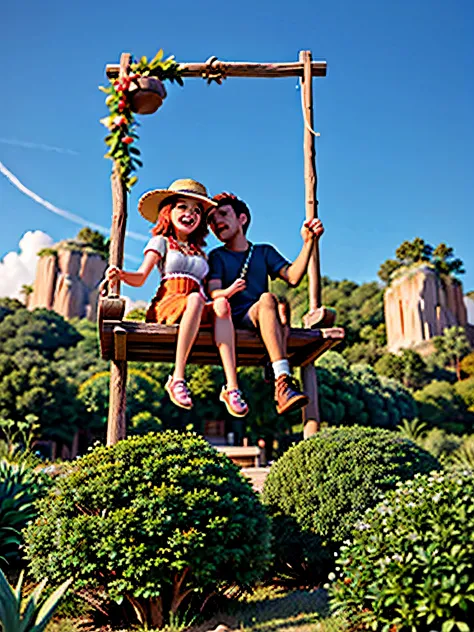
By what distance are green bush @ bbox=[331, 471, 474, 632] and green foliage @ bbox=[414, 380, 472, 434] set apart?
103 ft

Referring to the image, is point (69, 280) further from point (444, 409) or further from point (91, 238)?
point (444, 409)

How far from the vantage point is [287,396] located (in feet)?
14.6

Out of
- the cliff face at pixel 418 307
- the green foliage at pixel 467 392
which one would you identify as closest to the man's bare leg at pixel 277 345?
the green foliage at pixel 467 392

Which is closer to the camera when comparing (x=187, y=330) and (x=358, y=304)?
(x=187, y=330)

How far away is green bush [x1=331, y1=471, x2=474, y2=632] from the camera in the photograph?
2.85m

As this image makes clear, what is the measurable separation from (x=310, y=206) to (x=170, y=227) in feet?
4.07

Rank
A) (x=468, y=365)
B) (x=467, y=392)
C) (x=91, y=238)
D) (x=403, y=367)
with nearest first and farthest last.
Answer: (x=467, y=392) → (x=403, y=367) → (x=468, y=365) → (x=91, y=238)

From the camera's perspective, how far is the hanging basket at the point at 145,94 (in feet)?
15.9

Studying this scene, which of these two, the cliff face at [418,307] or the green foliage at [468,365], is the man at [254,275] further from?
the cliff face at [418,307]

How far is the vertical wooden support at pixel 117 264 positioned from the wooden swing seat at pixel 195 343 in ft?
0.56

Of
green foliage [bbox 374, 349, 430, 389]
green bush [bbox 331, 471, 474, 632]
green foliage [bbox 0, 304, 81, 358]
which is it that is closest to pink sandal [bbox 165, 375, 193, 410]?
green bush [bbox 331, 471, 474, 632]

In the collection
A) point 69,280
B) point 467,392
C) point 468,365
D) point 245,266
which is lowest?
point 245,266

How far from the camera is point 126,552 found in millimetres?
3453

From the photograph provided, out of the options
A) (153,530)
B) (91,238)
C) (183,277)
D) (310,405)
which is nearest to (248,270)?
(183,277)
